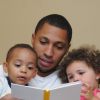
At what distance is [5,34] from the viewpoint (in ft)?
7.27

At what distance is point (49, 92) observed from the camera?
108 centimetres

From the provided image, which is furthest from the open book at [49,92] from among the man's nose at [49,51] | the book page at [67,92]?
the man's nose at [49,51]

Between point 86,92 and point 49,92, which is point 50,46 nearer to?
point 86,92

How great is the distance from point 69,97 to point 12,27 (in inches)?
45.7

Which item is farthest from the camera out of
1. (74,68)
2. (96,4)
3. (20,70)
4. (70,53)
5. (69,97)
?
Answer: (96,4)

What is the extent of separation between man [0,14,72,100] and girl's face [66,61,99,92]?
11 centimetres

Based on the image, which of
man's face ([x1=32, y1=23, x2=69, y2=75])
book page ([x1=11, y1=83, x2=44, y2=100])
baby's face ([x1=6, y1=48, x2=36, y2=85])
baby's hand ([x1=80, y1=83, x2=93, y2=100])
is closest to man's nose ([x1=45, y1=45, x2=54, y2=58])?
man's face ([x1=32, y1=23, x2=69, y2=75])

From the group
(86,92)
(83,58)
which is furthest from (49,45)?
(86,92)

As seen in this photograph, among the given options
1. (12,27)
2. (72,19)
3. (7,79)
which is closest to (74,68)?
(7,79)

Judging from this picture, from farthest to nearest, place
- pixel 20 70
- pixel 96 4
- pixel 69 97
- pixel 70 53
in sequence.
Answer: pixel 96 4 → pixel 70 53 → pixel 20 70 → pixel 69 97

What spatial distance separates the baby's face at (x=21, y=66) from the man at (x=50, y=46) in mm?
123

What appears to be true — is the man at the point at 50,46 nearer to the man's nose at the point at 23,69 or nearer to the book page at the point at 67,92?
the man's nose at the point at 23,69

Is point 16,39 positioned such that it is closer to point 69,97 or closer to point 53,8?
point 53,8

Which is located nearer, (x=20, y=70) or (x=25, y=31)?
(x=20, y=70)
